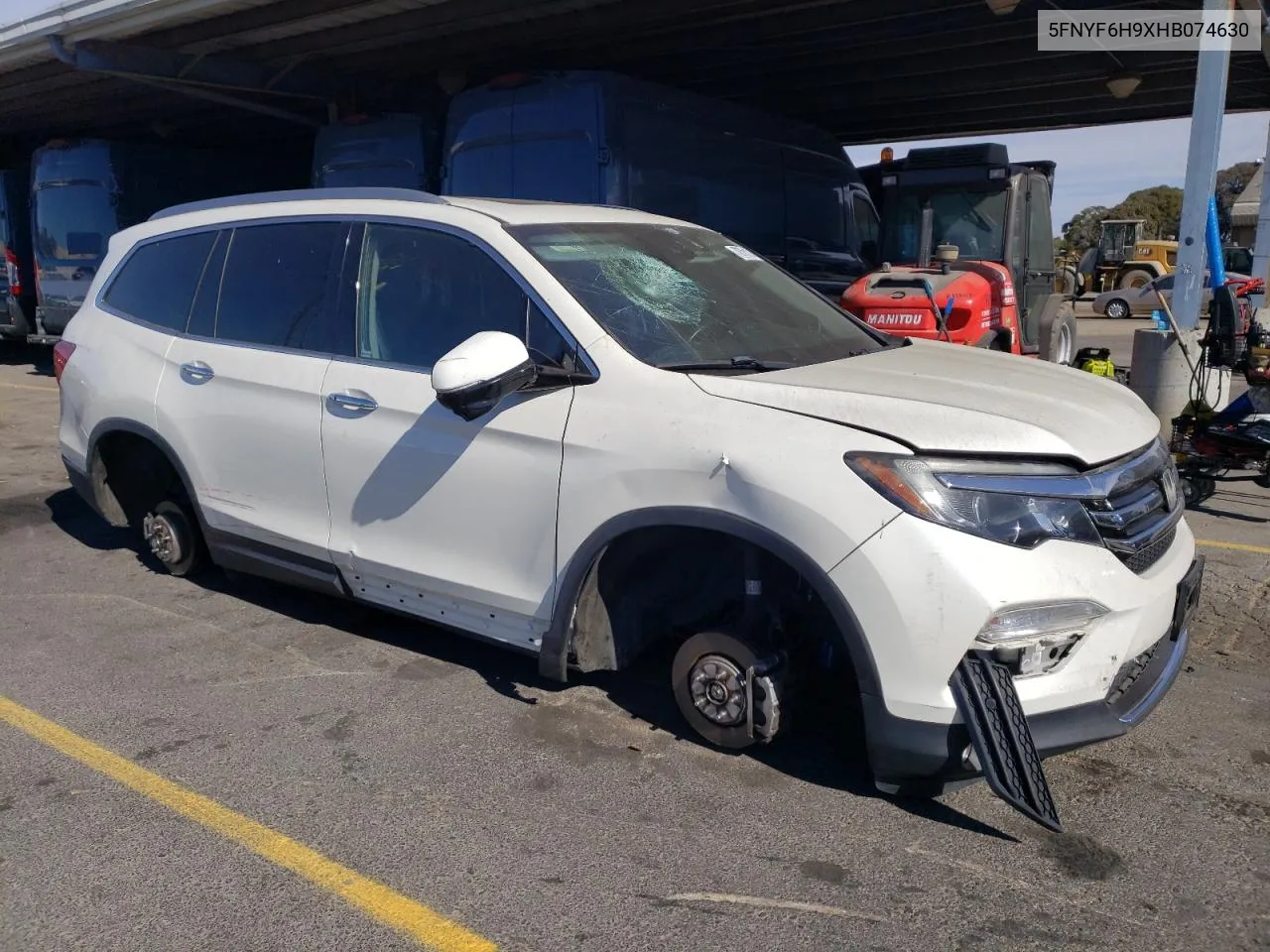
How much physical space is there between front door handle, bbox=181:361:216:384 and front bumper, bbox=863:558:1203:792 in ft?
10.5

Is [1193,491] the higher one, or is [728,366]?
[728,366]

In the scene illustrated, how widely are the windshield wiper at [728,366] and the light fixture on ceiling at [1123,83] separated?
11604mm

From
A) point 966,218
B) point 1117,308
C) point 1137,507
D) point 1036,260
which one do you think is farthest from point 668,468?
point 1117,308

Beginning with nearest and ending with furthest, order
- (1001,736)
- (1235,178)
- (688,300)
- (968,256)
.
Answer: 1. (1001,736)
2. (688,300)
3. (968,256)
4. (1235,178)

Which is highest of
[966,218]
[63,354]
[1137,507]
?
[966,218]

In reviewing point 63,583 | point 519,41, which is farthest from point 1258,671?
point 519,41

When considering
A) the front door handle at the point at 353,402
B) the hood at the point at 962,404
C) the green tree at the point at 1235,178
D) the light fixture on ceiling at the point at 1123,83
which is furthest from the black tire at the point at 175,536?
the green tree at the point at 1235,178

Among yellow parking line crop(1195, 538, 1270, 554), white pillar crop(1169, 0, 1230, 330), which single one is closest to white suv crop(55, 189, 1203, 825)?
yellow parking line crop(1195, 538, 1270, 554)

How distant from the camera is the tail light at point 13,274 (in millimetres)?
16078

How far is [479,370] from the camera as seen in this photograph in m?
3.41

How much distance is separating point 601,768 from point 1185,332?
25.0 ft

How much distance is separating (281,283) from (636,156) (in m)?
4.27

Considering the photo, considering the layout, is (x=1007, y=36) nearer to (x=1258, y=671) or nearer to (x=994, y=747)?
(x=1258, y=671)

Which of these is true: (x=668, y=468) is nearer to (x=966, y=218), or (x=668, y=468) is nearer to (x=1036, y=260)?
(x=966, y=218)
